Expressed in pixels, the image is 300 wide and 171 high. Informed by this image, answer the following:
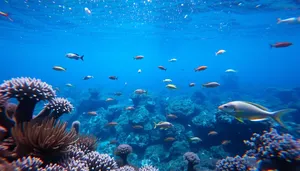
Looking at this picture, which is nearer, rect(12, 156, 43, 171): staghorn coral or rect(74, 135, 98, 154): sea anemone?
rect(12, 156, 43, 171): staghorn coral

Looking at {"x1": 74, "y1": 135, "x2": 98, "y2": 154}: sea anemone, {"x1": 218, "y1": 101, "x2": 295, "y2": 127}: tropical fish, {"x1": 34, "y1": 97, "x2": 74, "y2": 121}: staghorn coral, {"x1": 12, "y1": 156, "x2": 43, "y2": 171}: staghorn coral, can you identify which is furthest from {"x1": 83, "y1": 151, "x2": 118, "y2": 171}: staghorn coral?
{"x1": 218, "y1": 101, "x2": 295, "y2": 127}: tropical fish

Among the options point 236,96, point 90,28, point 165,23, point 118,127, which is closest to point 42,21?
point 90,28

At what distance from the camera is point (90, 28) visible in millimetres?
33875

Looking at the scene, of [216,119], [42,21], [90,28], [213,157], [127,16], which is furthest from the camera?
[90,28]

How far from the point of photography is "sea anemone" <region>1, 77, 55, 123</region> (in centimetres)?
380

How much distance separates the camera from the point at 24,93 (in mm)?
3836

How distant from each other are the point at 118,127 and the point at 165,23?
21225 millimetres

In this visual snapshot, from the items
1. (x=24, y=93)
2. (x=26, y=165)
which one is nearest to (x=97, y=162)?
(x=26, y=165)

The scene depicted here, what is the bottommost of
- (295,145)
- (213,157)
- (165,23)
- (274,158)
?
(213,157)

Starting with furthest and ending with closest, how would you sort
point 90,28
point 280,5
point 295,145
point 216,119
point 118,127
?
1. point 90,28
2. point 280,5
3. point 118,127
4. point 216,119
5. point 295,145

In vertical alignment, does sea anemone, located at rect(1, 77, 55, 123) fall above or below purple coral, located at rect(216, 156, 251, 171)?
above

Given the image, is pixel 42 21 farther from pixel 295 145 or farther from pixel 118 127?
pixel 295 145

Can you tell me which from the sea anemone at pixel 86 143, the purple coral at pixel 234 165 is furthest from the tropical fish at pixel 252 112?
the sea anemone at pixel 86 143

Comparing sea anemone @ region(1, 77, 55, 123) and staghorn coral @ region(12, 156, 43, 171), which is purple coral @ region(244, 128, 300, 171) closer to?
staghorn coral @ region(12, 156, 43, 171)
